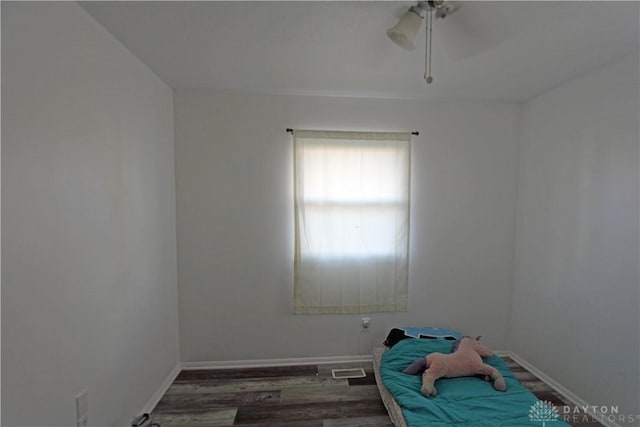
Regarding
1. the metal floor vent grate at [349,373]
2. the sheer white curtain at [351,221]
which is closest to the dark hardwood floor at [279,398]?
the metal floor vent grate at [349,373]

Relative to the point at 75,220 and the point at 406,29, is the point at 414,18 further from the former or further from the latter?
the point at 75,220

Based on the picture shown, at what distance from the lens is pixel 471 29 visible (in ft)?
4.51

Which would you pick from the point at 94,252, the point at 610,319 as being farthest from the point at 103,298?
the point at 610,319

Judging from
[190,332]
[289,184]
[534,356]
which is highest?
[289,184]

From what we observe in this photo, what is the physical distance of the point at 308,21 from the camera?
4.62 ft

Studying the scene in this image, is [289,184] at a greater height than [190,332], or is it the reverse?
[289,184]

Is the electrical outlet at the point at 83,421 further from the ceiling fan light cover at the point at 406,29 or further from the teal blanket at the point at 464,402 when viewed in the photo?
the ceiling fan light cover at the point at 406,29

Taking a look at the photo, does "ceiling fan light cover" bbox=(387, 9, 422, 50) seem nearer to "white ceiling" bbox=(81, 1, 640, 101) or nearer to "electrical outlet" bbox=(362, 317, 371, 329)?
"white ceiling" bbox=(81, 1, 640, 101)

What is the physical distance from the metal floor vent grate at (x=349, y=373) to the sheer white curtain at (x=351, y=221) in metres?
0.50

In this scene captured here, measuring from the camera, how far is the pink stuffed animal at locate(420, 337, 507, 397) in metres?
1.75

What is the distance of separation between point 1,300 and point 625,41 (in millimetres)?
3342

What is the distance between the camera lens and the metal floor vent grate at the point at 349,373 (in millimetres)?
2246

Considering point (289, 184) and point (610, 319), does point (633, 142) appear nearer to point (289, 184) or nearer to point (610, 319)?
point (610, 319)

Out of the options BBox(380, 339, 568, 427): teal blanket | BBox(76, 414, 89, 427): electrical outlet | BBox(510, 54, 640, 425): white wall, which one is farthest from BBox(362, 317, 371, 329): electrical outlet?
BBox(76, 414, 89, 427): electrical outlet
